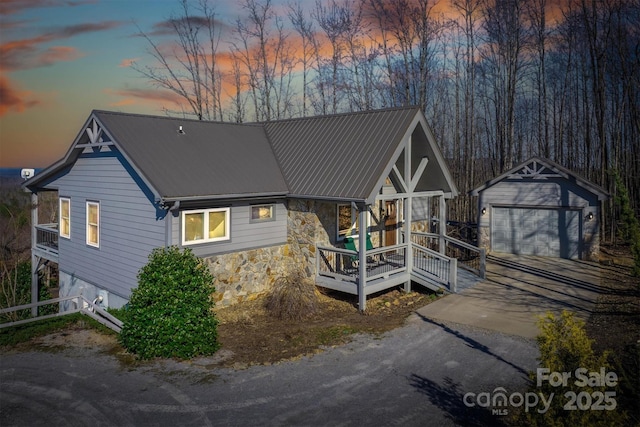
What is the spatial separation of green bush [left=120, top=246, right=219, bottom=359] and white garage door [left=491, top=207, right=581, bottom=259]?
14.3 meters

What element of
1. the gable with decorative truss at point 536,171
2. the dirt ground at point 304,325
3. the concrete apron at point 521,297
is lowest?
the dirt ground at point 304,325

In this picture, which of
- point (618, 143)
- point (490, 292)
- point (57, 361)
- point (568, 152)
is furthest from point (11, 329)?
point (568, 152)

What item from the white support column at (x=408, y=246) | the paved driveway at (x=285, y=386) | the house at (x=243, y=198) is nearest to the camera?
the paved driveway at (x=285, y=386)

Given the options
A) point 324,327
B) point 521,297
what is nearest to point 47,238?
point 324,327

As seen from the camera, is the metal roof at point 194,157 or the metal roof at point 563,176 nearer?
the metal roof at point 194,157

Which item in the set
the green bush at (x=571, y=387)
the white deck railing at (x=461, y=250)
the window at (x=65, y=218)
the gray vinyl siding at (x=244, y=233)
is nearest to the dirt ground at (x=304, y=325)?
the gray vinyl siding at (x=244, y=233)

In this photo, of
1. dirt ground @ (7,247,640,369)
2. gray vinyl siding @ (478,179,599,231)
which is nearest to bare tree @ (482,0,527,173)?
gray vinyl siding @ (478,179,599,231)

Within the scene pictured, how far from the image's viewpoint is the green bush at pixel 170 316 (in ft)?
31.3

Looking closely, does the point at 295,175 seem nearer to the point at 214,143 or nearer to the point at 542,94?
the point at 214,143

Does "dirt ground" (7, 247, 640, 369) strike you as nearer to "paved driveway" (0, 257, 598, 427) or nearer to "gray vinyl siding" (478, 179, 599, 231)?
"paved driveway" (0, 257, 598, 427)

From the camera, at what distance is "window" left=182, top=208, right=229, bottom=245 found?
12.2 m

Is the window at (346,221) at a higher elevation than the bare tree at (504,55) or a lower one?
lower

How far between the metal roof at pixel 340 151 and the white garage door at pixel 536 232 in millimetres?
8785

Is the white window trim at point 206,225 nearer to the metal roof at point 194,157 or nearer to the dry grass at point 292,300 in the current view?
the metal roof at point 194,157
